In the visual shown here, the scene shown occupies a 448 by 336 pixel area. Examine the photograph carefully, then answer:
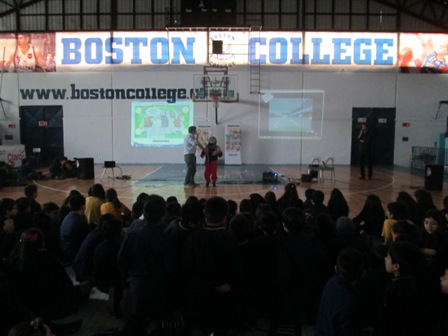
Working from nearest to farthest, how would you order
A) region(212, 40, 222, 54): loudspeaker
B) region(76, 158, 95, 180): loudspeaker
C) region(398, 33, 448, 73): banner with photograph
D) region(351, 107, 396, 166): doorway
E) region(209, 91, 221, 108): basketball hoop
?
region(76, 158, 95, 180): loudspeaker, region(212, 40, 222, 54): loudspeaker, region(209, 91, 221, 108): basketball hoop, region(398, 33, 448, 73): banner with photograph, region(351, 107, 396, 166): doorway

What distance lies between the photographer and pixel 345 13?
16844 millimetres

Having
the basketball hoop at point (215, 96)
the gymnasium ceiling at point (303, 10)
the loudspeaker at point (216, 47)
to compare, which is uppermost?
the gymnasium ceiling at point (303, 10)

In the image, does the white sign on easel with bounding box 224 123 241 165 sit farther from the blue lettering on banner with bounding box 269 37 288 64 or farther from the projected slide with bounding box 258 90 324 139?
the blue lettering on banner with bounding box 269 37 288 64

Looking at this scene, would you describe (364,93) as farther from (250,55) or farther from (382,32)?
(250,55)

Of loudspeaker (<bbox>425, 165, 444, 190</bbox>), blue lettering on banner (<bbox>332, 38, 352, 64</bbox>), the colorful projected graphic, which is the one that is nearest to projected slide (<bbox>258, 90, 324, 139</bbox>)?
the colorful projected graphic

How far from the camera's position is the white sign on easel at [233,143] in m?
16.8

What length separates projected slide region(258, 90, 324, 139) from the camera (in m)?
17.0

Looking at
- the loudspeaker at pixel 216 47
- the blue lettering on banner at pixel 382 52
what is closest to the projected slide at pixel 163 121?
the loudspeaker at pixel 216 47

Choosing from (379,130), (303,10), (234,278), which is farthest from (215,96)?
(234,278)

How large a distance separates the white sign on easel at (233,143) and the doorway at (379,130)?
190 inches

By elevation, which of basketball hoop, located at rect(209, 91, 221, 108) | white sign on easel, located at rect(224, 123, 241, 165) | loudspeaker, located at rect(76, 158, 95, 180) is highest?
basketball hoop, located at rect(209, 91, 221, 108)

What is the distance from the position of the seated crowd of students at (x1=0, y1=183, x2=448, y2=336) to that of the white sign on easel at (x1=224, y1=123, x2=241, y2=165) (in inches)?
513

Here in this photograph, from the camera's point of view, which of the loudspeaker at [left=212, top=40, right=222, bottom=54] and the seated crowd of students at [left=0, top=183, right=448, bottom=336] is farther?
the loudspeaker at [left=212, top=40, right=222, bottom=54]

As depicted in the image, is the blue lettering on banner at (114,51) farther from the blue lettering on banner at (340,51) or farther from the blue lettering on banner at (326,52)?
the blue lettering on banner at (340,51)
